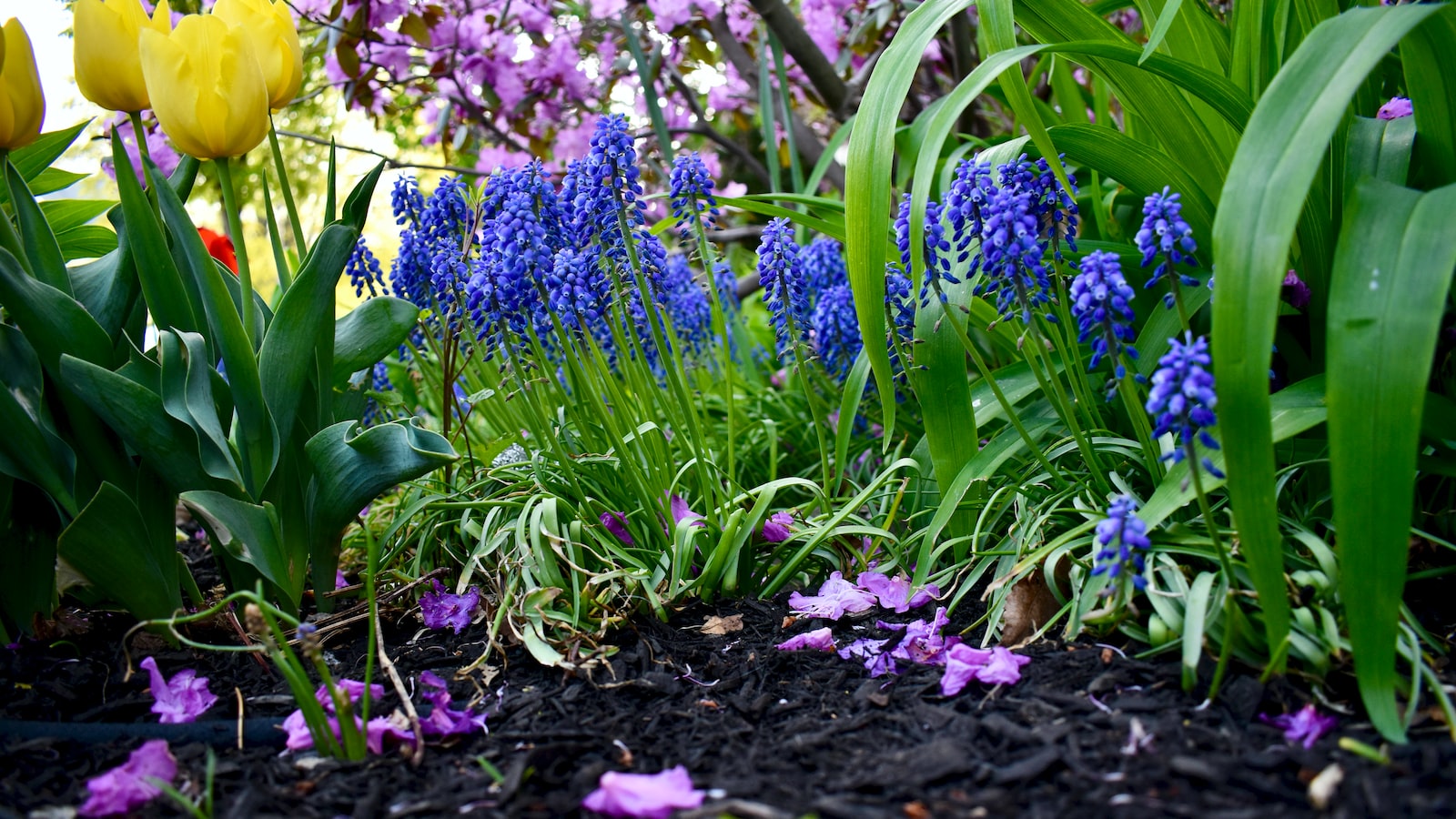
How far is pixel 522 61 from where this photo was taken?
140 inches

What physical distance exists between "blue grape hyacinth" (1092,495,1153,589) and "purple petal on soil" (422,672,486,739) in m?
0.87

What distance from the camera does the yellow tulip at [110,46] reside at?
1432 mm

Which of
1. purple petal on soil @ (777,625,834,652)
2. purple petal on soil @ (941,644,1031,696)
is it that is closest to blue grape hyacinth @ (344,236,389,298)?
purple petal on soil @ (777,625,834,652)

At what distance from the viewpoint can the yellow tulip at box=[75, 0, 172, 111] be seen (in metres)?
1.43

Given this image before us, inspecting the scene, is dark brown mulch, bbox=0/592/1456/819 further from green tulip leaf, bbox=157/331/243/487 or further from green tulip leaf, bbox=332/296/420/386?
green tulip leaf, bbox=332/296/420/386

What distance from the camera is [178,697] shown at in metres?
1.43

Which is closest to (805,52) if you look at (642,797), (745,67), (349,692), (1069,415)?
(745,67)

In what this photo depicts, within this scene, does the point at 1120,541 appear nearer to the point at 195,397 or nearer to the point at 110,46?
the point at 195,397

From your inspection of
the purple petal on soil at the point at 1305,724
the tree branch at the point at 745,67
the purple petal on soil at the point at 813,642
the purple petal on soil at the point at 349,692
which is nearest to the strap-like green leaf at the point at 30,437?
the purple petal on soil at the point at 349,692

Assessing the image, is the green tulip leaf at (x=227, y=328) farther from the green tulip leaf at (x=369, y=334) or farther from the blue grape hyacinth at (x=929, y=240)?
the blue grape hyacinth at (x=929, y=240)

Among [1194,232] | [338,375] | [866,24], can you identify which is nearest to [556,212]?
[338,375]

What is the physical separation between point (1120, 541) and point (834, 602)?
57cm

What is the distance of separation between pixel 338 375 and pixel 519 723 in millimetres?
846

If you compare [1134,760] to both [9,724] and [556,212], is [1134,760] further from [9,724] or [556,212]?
[9,724]
